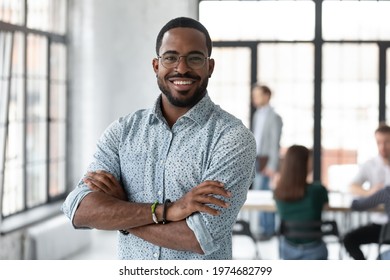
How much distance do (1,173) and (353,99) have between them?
51.8 inches

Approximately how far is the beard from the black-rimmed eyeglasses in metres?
0.03

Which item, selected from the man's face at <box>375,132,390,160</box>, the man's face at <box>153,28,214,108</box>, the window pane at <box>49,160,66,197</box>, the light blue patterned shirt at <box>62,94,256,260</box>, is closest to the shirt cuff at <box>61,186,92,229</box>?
the light blue patterned shirt at <box>62,94,256,260</box>

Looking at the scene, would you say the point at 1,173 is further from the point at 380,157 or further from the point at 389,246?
the point at 389,246

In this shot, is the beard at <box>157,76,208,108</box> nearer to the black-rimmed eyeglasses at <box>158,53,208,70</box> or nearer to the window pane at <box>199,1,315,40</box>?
the black-rimmed eyeglasses at <box>158,53,208,70</box>

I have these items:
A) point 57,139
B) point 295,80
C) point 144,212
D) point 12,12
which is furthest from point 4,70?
point 144,212

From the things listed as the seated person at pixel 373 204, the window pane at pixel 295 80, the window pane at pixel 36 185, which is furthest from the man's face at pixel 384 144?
the window pane at pixel 36 185

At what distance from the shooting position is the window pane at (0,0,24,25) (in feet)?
8.91

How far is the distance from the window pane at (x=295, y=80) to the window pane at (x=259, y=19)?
4cm

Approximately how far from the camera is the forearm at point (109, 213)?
118 centimetres

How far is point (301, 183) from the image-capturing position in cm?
238

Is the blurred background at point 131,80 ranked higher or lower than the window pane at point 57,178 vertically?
higher

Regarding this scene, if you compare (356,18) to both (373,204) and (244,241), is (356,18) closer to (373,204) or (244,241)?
(373,204)

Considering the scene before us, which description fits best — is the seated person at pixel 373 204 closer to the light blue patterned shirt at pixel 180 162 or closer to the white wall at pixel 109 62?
the white wall at pixel 109 62
